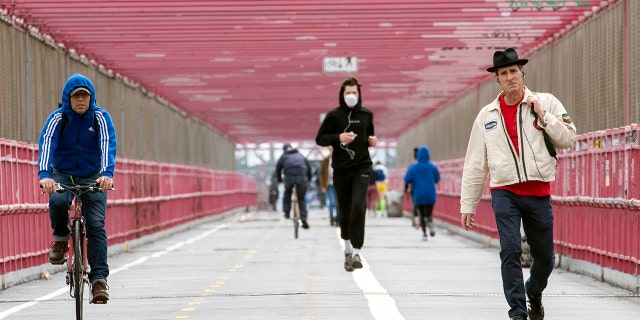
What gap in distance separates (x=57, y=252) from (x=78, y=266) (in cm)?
52

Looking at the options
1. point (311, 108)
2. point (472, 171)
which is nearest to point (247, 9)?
point (472, 171)

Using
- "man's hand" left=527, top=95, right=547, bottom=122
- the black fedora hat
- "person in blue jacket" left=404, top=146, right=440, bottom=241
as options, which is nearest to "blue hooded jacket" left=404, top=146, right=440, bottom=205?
"person in blue jacket" left=404, top=146, right=440, bottom=241

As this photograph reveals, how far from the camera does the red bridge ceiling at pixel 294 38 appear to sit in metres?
21.2

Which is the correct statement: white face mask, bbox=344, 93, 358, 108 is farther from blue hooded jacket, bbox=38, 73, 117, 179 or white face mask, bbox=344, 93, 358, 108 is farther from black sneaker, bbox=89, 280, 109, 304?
black sneaker, bbox=89, 280, 109, 304

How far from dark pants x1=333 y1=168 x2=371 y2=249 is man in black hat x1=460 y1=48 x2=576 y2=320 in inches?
211

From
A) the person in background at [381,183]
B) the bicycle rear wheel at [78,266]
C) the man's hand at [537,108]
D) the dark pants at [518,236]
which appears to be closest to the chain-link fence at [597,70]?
the dark pants at [518,236]

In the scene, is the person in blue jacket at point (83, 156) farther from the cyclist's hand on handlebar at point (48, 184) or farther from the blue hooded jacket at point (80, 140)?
the cyclist's hand on handlebar at point (48, 184)

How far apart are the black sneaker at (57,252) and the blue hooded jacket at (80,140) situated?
0.56 meters

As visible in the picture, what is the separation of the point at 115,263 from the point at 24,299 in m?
5.96

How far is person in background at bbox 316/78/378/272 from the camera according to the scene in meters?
14.2

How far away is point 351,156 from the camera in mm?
14211

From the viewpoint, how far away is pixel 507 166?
8.50m

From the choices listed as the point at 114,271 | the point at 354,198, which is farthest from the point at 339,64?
the point at 354,198

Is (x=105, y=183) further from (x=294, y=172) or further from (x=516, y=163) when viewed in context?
(x=294, y=172)
